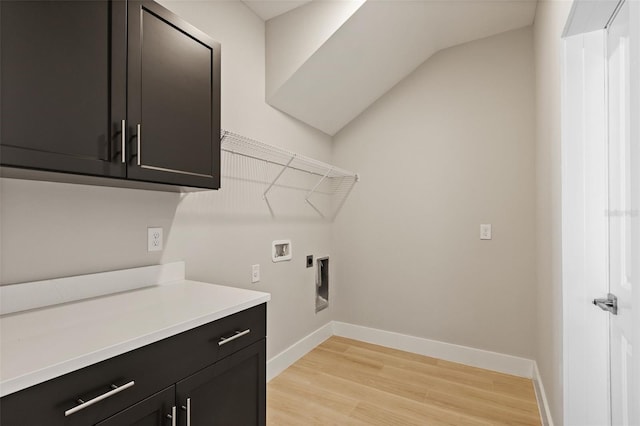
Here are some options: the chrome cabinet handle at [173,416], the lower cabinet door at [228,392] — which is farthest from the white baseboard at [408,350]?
the chrome cabinet handle at [173,416]

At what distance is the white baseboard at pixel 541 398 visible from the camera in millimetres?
1749

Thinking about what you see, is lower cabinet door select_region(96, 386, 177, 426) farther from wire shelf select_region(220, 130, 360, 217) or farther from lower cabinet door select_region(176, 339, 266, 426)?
wire shelf select_region(220, 130, 360, 217)

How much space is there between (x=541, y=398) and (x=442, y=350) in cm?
82

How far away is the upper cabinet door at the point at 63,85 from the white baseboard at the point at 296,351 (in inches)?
71.2

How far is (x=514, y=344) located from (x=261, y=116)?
101 inches

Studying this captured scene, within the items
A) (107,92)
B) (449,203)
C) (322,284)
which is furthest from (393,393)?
(107,92)

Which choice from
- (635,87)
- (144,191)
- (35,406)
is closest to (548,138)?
(635,87)

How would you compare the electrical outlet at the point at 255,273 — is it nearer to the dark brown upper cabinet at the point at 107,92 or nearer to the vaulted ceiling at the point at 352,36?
the dark brown upper cabinet at the point at 107,92

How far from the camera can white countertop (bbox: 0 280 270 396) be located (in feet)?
2.48

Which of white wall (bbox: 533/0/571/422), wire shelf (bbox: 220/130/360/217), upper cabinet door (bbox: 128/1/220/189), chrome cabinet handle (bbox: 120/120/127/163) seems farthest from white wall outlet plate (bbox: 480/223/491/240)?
chrome cabinet handle (bbox: 120/120/127/163)

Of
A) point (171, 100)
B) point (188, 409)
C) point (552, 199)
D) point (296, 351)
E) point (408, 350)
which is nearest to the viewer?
point (188, 409)

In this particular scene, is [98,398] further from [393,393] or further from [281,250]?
[393,393]

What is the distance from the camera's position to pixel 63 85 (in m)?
0.99

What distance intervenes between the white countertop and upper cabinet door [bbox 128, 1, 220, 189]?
49cm
